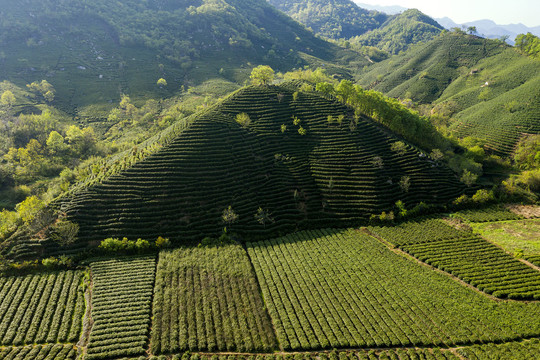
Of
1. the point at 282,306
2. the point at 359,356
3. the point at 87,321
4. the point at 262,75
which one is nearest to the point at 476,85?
the point at 262,75

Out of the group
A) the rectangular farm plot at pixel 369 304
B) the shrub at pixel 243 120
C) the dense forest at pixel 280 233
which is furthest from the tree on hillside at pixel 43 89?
the rectangular farm plot at pixel 369 304

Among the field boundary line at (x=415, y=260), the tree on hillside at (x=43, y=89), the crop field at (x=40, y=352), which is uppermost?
the tree on hillside at (x=43, y=89)

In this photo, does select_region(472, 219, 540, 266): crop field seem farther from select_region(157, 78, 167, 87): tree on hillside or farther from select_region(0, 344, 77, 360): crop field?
select_region(157, 78, 167, 87): tree on hillside

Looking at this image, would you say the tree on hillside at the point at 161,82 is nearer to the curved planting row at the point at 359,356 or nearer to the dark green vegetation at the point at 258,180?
the dark green vegetation at the point at 258,180

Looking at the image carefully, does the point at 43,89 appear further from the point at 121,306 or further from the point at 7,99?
the point at 121,306

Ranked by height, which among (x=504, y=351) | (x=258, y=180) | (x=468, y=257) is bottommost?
(x=504, y=351)

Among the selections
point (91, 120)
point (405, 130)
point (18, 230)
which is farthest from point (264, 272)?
point (91, 120)

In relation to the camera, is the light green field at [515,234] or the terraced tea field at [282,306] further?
the light green field at [515,234]
